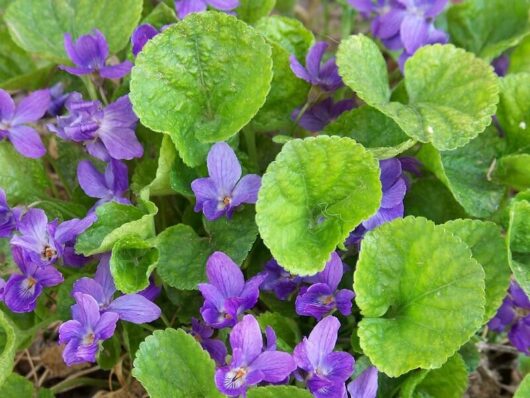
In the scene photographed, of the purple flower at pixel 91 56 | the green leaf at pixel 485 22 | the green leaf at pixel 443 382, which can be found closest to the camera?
the green leaf at pixel 443 382

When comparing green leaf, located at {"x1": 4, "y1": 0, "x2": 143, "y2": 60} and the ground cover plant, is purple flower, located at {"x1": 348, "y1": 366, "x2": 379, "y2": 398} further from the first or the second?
green leaf, located at {"x1": 4, "y1": 0, "x2": 143, "y2": 60}

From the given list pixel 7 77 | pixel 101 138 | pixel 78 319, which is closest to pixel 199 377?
pixel 78 319

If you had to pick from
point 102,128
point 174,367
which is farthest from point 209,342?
point 102,128

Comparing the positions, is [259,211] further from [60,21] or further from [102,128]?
[60,21]

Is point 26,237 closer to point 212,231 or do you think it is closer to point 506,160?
point 212,231

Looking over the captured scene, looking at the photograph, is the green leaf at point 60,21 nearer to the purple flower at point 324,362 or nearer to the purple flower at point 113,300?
the purple flower at point 113,300

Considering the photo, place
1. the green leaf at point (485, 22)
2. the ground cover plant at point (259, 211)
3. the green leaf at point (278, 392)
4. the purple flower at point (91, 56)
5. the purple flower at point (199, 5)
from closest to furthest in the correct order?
the green leaf at point (278, 392) < the ground cover plant at point (259, 211) < the purple flower at point (91, 56) < the purple flower at point (199, 5) < the green leaf at point (485, 22)

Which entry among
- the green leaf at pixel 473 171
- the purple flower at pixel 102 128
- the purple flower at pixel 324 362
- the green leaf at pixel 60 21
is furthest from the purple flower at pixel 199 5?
the purple flower at pixel 324 362
